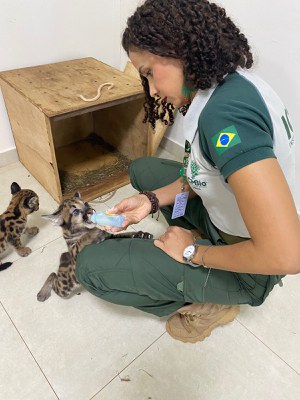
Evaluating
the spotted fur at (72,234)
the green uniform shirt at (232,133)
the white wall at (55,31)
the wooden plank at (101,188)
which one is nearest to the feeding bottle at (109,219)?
the spotted fur at (72,234)

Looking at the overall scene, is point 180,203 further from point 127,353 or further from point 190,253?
point 127,353

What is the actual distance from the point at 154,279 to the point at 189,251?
0.14m

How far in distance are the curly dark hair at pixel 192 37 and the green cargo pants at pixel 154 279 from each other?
1.65 feet

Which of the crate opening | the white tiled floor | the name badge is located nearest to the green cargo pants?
the name badge

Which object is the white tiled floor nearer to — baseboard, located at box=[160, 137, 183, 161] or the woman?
the woman

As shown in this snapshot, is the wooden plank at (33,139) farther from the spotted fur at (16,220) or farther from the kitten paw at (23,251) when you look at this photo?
the kitten paw at (23,251)

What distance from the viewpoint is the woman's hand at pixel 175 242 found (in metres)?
0.91

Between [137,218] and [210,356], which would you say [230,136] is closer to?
[137,218]

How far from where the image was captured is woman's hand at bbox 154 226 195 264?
0.91 metres

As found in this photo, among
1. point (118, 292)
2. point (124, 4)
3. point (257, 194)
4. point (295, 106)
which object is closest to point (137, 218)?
point (118, 292)

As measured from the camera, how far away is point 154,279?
916 mm

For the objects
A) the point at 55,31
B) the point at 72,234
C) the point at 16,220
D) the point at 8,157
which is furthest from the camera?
the point at 8,157

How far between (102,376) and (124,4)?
1993 millimetres

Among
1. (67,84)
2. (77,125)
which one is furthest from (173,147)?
(67,84)
